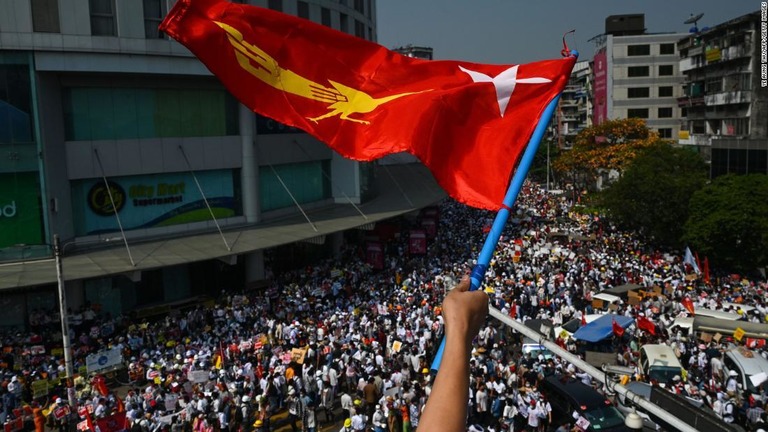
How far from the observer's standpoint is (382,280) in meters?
30.2

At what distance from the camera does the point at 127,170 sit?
28.3 meters

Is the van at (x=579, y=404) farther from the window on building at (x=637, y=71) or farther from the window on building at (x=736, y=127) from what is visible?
the window on building at (x=637, y=71)

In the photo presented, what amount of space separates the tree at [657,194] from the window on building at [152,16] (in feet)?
93.1

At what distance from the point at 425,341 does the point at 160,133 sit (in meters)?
16.0

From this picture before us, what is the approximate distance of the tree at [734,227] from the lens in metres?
33.4

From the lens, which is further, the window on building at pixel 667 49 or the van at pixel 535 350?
the window on building at pixel 667 49

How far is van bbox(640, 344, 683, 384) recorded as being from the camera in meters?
18.3

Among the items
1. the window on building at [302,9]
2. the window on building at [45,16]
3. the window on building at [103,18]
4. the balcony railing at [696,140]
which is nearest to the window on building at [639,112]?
the balcony railing at [696,140]

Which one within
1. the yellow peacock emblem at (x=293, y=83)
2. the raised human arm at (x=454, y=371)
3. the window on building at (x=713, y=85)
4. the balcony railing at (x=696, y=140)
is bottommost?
the raised human arm at (x=454, y=371)

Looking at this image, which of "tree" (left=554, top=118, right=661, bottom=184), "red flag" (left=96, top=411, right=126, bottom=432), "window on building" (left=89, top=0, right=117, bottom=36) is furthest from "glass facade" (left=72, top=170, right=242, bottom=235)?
"tree" (left=554, top=118, right=661, bottom=184)

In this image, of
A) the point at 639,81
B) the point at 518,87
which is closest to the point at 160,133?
the point at 518,87

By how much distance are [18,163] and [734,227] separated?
106 feet

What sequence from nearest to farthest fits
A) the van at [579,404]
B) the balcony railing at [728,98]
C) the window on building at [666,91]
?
1. the van at [579,404]
2. the balcony railing at [728,98]
3. the window on building at [666,91]

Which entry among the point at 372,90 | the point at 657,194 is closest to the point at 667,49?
the point at 657,194
